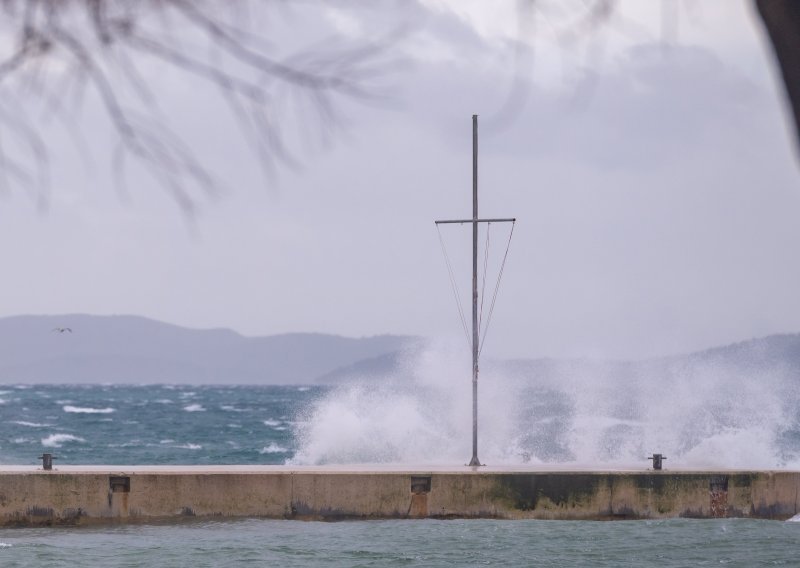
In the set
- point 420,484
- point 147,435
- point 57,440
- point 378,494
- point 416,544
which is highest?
point 147,435

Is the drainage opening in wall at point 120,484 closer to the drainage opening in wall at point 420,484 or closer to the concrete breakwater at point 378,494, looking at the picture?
the concrete breakwater at point 378,494

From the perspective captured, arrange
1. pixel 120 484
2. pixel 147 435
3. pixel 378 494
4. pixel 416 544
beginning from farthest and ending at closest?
pixel 147 435
pixel 378 494
pixel 120 484
pixel 416 544

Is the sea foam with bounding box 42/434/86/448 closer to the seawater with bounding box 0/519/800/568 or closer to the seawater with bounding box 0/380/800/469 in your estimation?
the seawater with bounding box 0/380/800/469

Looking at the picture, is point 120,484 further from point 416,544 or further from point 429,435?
point 429,435

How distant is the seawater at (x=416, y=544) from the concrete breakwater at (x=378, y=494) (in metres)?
0.18

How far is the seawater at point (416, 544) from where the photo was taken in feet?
45.2

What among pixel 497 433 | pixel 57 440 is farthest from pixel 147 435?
pixel 497 433

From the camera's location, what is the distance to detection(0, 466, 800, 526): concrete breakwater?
15.5 m

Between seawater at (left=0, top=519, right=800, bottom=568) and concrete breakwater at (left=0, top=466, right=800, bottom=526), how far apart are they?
18 centimetres

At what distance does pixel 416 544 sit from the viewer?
14594 mm

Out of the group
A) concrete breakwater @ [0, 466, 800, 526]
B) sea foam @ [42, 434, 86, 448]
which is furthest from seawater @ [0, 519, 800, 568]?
sea foam @ [42, 434, 86, 448]

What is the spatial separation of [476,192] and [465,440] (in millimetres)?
14491

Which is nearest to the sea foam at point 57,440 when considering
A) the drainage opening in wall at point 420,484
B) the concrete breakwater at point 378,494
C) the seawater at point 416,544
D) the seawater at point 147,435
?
the seawater at point 147,435

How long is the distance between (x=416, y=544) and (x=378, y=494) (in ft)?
4.71
